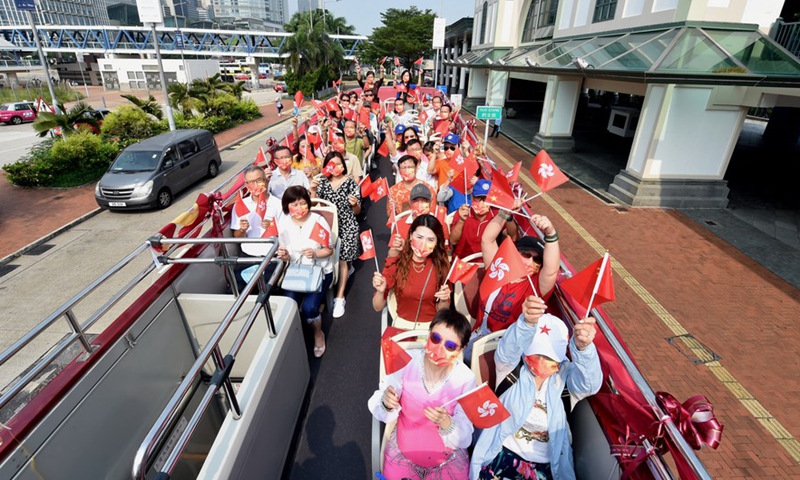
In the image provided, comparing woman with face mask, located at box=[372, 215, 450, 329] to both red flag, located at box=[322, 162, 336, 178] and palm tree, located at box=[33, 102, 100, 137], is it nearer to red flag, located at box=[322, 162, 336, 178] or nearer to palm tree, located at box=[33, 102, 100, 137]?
red flag, located at box=[322, 162, 336, 178]

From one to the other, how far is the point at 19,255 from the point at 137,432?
26.8 ft

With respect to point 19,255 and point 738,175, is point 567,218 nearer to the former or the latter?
point 738,175

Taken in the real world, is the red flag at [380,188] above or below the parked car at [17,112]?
above

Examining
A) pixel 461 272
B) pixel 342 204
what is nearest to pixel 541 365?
pixel 461 272

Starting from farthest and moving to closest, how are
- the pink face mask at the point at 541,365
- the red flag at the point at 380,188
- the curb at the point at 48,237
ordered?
1. the curb at the point at 48,237
2. the red flag at the point at 380,188
3. the pink face mask at the point at 541,365

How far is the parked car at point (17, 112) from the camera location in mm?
24533

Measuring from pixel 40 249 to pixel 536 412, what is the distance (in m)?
10.8

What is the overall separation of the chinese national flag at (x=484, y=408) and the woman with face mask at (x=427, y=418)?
9.8 inches

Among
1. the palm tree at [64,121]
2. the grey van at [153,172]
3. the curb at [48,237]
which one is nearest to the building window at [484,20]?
the grey van at [153,172]

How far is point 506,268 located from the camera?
275 cm

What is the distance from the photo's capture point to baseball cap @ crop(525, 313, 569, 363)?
2.44 m

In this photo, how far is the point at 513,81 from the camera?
94.2ft

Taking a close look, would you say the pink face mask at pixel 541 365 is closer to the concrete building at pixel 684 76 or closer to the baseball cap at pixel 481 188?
the baseball cap at pixel 481 188

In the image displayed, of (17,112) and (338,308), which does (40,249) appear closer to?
(338,308)
